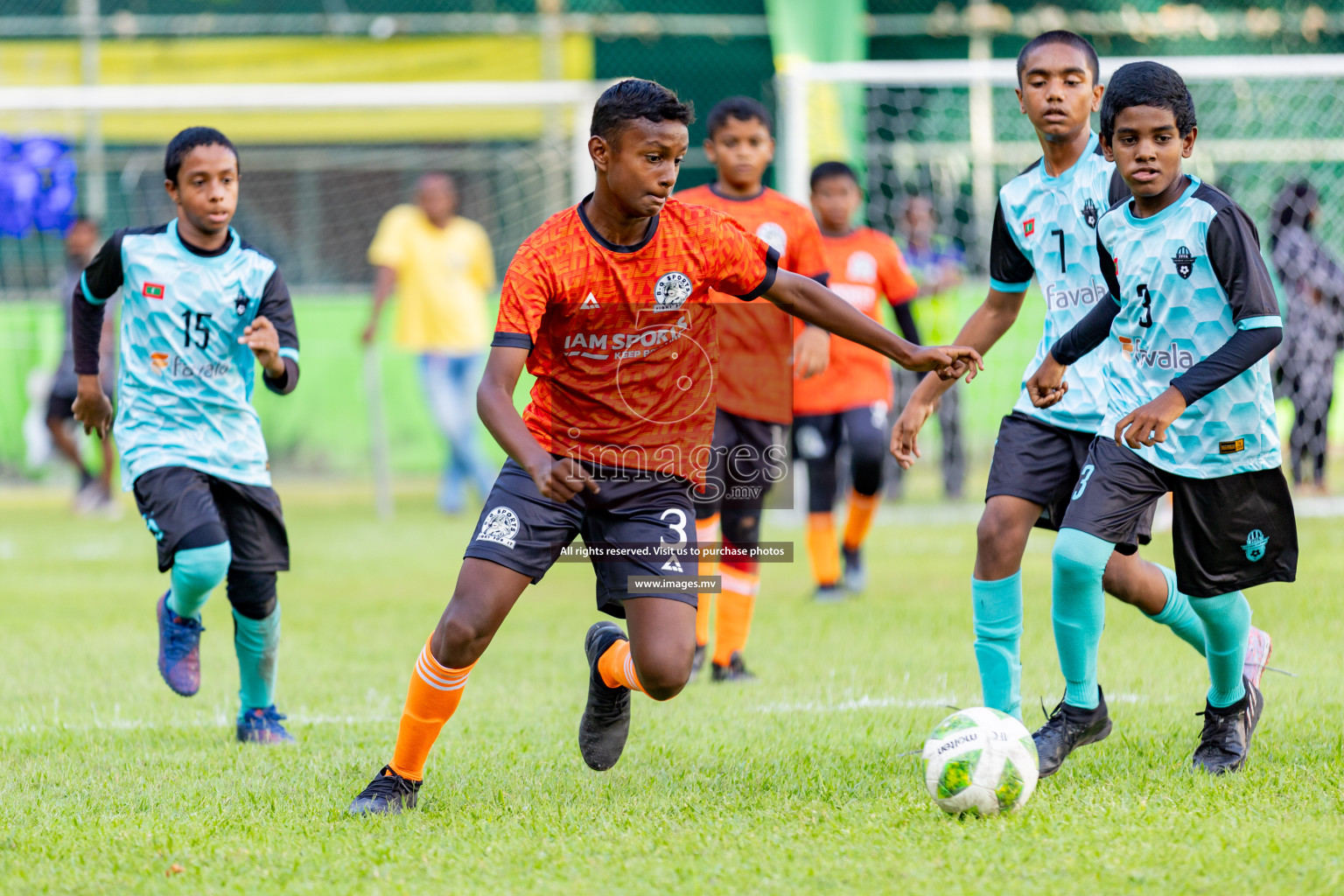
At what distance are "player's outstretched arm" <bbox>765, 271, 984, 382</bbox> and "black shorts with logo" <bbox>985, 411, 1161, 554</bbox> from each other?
493mm

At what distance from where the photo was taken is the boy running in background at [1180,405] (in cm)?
409

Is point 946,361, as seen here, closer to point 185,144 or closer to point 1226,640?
point 1226,640

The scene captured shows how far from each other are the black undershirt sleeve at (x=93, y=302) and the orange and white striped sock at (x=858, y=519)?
14.1 feet

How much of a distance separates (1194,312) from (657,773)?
2.01m

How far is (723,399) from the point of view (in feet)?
20.9

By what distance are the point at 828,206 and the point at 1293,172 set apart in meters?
7.34

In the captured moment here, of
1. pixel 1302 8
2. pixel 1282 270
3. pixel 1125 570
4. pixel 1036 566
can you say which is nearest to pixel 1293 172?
pixel 1282 270

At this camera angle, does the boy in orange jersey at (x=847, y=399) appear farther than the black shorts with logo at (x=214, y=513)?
Yes

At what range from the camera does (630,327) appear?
4246 mm

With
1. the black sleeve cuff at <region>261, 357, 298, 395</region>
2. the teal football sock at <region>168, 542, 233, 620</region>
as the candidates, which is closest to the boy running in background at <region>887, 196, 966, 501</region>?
the black sleeve cuff at <region>261, 357, 298, 395</region>

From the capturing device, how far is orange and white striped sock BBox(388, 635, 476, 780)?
4109 mm

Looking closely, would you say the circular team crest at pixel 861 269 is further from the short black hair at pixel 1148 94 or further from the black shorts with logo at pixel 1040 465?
the short black hair at pixel 1148 94

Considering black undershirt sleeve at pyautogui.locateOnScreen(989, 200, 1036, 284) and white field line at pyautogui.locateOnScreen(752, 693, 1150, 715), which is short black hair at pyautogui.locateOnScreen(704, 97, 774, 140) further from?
white field line at pyautogui.locateOnScreen(752, 693, 1150, 715)

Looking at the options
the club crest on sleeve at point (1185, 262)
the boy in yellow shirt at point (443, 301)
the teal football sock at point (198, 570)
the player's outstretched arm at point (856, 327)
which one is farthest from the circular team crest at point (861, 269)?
the boy in yellow shirt at point (443, 301)
